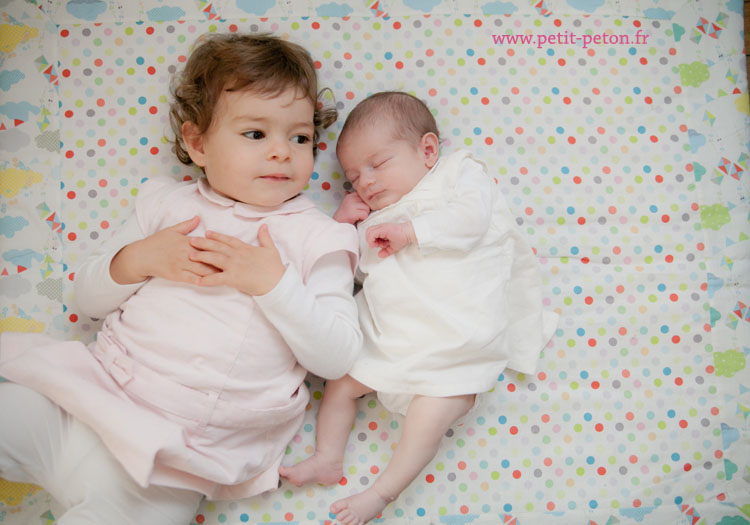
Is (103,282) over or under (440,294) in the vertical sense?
over

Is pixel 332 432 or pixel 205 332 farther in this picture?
pixel 332 432

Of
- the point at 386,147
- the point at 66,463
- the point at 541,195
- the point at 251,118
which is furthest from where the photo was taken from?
the point at 541,195

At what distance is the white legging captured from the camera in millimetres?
1075

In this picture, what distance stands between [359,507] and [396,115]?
2.80 ft

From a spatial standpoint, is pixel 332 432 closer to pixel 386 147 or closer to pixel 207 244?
pixel 207 244

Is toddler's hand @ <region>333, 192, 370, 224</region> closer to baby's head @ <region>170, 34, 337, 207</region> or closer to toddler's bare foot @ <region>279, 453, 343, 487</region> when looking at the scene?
baby's head @ <region>170, 34, 337, 207</region>

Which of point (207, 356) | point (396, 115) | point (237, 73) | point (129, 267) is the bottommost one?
point (207, 356)

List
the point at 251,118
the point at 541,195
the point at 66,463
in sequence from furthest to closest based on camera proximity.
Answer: the point at 541,195
the point at 251,118
the point at 66,463

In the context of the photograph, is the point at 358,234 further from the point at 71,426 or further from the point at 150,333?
the point at 71,426

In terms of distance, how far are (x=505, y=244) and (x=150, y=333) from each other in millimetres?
785

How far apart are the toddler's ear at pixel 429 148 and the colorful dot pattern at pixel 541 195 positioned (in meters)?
0.14

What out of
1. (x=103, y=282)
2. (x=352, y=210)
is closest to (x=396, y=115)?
(x=352, y=210)

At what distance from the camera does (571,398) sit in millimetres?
1386

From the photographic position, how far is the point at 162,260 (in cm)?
116
